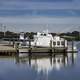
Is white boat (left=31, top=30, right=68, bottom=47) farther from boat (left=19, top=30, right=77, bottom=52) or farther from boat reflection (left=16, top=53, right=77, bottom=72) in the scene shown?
boat reflection (left=16, top=53, right=77, bottom=72)

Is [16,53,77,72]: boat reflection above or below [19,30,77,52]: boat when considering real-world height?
below

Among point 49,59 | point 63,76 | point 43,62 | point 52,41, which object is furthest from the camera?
point 52,41

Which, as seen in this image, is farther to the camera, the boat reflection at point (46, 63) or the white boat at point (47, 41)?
the white boat at point (47, 41)

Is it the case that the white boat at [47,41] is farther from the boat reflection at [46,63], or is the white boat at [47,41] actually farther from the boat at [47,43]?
the boat reflection at [46,63]

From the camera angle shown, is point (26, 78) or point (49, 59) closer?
point (26, 78)

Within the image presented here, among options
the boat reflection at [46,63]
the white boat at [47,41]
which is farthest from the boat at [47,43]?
the boat reflection at [46,63]

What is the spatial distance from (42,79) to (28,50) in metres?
33.3

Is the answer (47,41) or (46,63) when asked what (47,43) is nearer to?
(47,41)

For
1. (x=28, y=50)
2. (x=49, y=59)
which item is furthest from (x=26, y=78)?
(x=28, y=50)

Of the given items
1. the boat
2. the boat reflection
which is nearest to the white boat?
the boat

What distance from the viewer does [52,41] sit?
7444 cm

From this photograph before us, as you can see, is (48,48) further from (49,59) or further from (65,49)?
(49,59)

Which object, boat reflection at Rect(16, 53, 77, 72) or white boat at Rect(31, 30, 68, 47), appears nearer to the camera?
boat reflection at Rect(16, 53, 77, 72)

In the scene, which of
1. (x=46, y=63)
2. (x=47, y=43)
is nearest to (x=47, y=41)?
(x=47, y=43)
